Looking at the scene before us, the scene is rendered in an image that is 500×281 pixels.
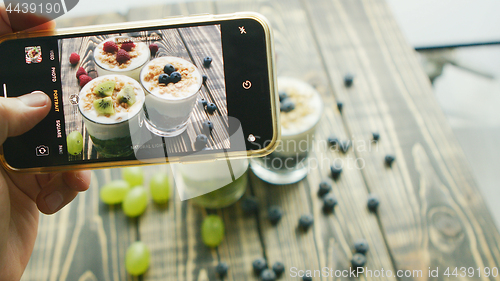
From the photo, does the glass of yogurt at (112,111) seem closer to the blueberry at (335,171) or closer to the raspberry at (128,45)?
the raspberry at (128,45)

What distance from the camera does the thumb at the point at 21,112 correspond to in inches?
19.5

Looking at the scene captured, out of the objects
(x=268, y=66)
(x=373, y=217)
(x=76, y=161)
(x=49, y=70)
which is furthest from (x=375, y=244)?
(x=49, y=70)

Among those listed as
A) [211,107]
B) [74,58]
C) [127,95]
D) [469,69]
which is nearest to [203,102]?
[211,107]

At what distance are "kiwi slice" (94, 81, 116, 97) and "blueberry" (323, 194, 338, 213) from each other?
1.53 feet

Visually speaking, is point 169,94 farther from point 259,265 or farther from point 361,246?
point 361,246

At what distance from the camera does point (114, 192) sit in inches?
27.0

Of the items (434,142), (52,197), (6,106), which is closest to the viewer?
(6,106)

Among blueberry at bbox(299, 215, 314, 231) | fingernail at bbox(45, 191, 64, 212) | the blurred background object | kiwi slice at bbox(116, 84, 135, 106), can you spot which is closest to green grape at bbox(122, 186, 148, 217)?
fingernail at bbox(45, 191, 64, 212)

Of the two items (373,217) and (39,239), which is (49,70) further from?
(373,217)

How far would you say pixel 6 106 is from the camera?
1.64ft

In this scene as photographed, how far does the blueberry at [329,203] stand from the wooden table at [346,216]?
13 millimetres

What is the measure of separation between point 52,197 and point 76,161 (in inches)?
7.1

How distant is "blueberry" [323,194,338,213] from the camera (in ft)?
2.26

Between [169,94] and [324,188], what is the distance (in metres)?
0.38
